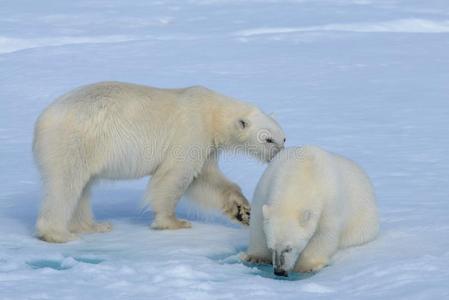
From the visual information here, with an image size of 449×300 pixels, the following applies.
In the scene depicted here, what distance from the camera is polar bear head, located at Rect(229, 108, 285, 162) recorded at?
18.8ft

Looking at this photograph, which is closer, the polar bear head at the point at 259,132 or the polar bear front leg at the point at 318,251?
the polar bear front leg at the point at 318,251

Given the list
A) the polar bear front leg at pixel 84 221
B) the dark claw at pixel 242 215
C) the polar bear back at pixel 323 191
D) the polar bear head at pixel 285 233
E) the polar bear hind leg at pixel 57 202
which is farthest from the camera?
the dark claw at pixel 242 215

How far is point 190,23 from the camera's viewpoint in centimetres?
1545

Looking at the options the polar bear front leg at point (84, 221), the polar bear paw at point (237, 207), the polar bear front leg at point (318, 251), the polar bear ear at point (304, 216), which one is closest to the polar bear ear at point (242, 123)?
the polar bear paw at point (237, 207)

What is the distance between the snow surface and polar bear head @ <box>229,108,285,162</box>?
569mm

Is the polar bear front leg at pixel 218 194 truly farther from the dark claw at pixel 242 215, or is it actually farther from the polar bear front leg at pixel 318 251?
the polar bear front leg at pixel 318 251

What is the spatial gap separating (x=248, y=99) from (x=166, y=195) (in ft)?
13.4

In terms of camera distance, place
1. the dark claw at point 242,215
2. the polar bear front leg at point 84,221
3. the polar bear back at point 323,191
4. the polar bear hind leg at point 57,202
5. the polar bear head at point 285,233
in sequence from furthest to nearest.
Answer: the dark claw at point 242,215 → the polar bear front leg at point 84,221 → the polar bear hind leg at point 57,202 → the polar bear back at point 323,191 → the polar bear head at point 285,233

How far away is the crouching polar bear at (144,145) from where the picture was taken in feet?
16.6

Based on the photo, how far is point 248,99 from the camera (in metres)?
9.45

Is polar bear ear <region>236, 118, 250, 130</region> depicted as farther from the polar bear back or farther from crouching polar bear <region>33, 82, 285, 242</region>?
the polar bear back

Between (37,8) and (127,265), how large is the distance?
13747 mm

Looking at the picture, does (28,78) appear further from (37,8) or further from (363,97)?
(37,8)

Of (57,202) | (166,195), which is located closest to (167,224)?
(166,195)
